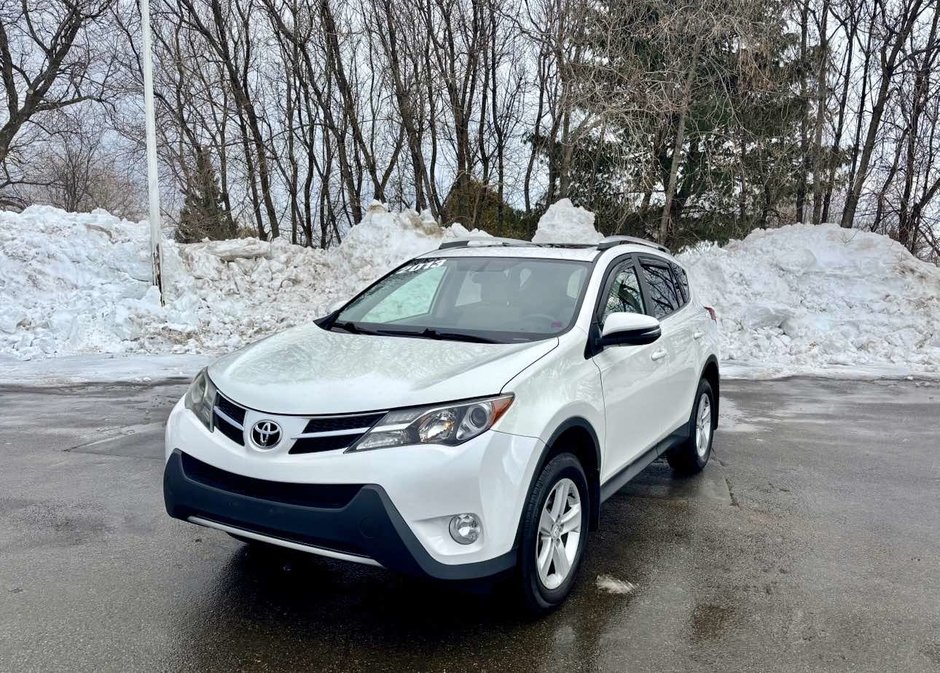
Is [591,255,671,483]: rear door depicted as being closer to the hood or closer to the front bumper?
the hood

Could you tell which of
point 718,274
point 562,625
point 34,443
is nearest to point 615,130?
point 718,274

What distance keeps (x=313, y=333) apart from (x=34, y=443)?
3.77 meters

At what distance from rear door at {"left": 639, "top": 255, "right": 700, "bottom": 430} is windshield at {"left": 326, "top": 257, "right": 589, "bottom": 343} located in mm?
865

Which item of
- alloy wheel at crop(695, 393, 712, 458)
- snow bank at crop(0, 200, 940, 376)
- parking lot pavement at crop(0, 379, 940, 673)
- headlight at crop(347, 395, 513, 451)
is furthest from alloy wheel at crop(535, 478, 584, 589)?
snow bank at crop(0, 200, 940, 376)

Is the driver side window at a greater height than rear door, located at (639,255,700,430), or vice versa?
the driver side window

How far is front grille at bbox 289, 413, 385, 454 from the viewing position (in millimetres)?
2875

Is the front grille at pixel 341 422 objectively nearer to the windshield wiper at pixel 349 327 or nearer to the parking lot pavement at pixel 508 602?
the parking lot pavement at pixel 508 602

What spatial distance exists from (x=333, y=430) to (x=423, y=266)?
7.28 ft

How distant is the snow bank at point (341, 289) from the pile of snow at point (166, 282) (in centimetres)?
3

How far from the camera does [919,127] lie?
54.2ft

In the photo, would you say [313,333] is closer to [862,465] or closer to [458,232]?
[862,465]

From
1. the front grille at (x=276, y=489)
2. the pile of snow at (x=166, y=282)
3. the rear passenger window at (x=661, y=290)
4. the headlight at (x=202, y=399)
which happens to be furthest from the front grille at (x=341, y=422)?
the pile of snow at (x=166, y=282)

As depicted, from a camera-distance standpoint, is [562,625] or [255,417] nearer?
[255,417]

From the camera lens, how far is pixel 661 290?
5.11m
